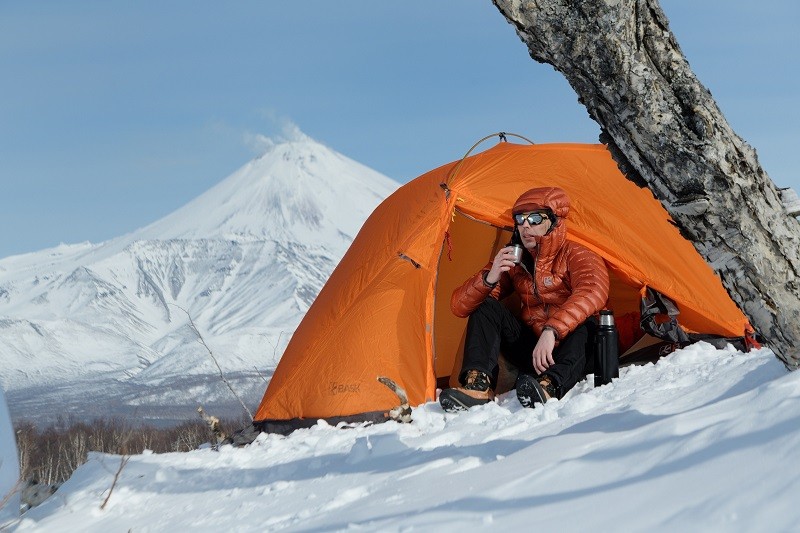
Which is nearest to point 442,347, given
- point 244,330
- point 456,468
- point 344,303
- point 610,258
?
point 344,303

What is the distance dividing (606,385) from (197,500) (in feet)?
7.14

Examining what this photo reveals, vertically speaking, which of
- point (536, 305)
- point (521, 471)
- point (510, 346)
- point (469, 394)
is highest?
point (536, 305)

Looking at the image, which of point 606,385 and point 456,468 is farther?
point 606,385

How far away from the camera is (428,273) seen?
20.7ft

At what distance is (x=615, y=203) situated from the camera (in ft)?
21.1

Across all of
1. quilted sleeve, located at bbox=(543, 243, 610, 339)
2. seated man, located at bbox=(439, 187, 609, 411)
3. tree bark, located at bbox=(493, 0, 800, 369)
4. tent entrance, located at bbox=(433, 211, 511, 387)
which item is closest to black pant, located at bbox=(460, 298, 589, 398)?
seated man, located at bbox=(439, 187, 609, 411)

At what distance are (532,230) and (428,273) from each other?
0.87 m

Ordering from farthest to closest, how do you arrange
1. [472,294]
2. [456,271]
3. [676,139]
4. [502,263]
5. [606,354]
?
1. [456,271]
2. [472,294]
3. [502,263]
4. [606,354]
5. [676,139]

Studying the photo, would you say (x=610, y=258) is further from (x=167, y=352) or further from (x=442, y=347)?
(x=167, y=352)

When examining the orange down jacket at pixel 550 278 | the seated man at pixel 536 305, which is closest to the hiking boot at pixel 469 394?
the seated man at pixel 536 305

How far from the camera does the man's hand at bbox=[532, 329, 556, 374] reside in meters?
5.34

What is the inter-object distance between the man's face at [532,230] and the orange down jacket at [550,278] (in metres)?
0.04

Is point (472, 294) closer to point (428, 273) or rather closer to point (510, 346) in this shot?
point (510, 346)

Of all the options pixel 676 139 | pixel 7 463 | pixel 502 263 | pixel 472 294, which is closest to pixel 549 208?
pixel 502 263
